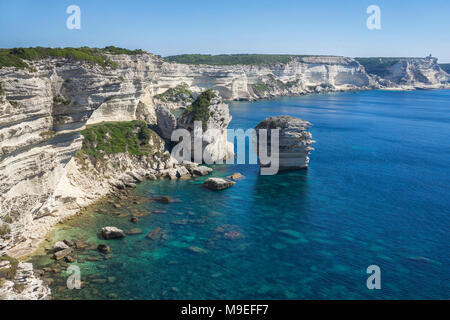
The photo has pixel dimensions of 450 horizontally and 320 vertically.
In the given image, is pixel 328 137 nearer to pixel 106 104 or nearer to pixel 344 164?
pixel 344 164

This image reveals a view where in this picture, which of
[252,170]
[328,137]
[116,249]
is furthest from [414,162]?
[116,249]

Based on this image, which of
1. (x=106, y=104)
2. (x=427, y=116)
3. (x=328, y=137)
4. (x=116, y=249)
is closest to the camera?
(x=116, y=249)

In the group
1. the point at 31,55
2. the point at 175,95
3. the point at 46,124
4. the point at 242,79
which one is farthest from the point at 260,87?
the point at 46,124

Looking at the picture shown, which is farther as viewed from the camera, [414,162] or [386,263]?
[414,162]

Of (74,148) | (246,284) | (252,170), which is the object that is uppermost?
(74,148)

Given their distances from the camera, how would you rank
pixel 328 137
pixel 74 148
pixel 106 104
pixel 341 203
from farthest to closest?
pixel 328 137
pixel 106 104
pixel 341 203
pixel 74 148

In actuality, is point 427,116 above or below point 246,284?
above

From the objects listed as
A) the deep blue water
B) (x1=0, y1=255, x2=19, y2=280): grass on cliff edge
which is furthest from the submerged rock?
(x1=0, y1=255, x2=19, y2=280): grass on cliff edge

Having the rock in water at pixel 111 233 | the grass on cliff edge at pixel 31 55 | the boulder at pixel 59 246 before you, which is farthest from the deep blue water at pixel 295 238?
the grass on cliff edge at pixel 31 55
